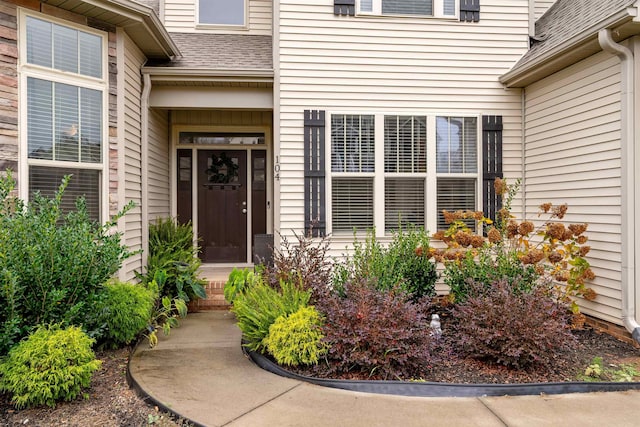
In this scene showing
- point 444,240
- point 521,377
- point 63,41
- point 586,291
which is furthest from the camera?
point 444,240

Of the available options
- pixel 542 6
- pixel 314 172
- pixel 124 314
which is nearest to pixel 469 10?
pixel 542 6

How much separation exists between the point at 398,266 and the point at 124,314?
2776 millimetres

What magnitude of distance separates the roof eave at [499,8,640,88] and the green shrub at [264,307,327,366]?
374 centimetres

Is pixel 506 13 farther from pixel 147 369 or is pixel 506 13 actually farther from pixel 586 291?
pixel 147 369

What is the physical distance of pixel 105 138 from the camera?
462 cm

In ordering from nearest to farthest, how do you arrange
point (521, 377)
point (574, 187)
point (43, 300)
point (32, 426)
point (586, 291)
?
point (32, 426) < point (43, 300) < point (521, 377) < point (586, 291) < point (574, 187)

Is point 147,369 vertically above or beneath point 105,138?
beneath

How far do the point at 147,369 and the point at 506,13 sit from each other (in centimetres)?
593

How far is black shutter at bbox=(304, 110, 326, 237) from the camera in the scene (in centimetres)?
554

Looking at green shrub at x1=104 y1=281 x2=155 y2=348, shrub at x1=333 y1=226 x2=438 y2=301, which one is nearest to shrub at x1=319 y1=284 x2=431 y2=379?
shrub at x1=333 y1=226 x2=438 y2=301

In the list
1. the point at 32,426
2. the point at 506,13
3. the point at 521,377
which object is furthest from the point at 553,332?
the point at 506,13

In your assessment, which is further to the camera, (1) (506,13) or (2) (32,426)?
(1) (506,13)

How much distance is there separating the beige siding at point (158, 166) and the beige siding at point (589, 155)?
5007mm

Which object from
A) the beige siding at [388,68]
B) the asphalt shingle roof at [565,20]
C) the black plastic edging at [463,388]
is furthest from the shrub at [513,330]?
the asphalt shingle roof at [565,20]
